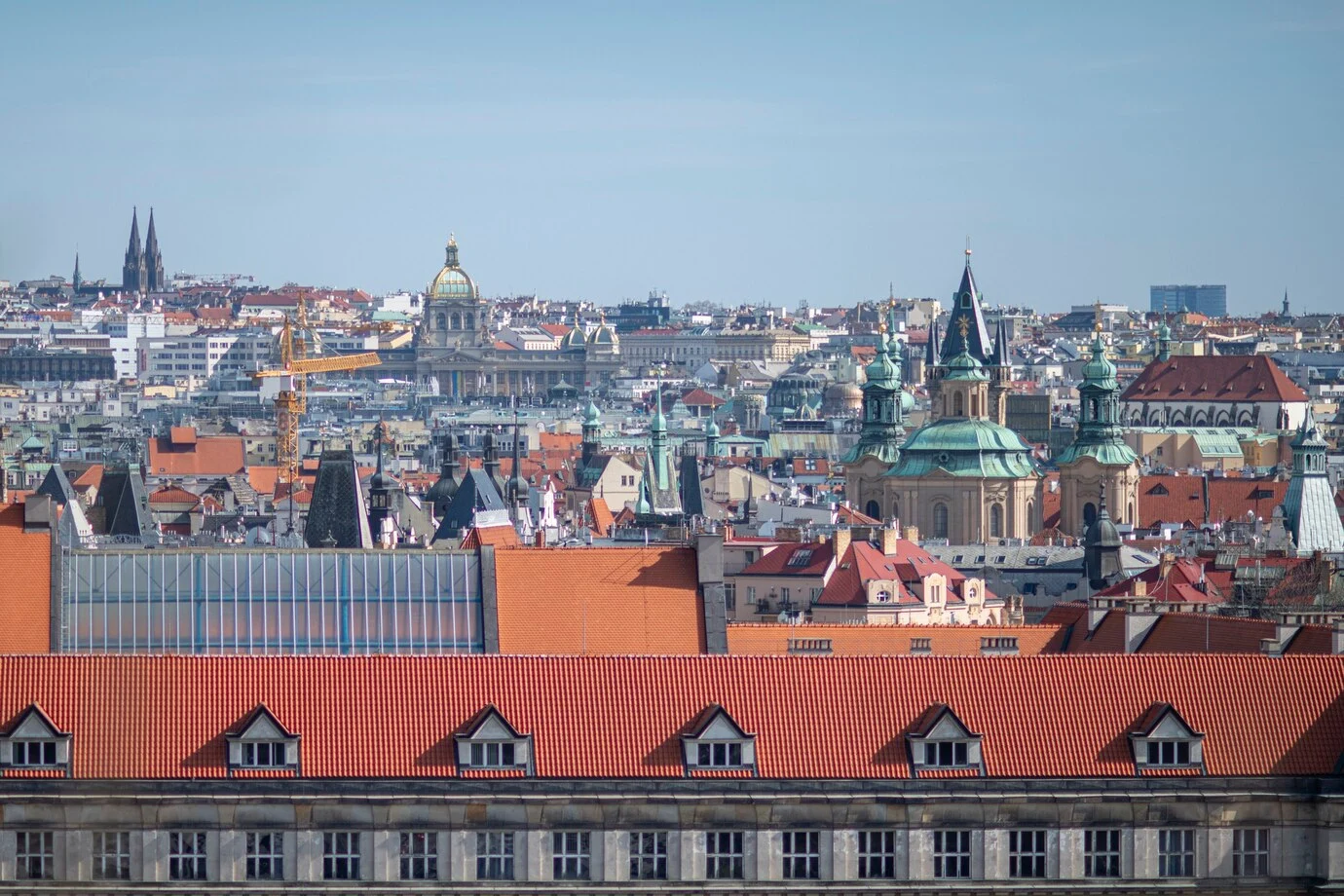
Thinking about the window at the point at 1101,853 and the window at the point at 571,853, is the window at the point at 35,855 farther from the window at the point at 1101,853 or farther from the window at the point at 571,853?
the window at the point at 1101,853

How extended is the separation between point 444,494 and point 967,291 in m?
64.0

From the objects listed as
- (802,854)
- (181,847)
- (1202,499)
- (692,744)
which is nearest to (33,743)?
(181,847)

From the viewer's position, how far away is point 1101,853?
152 ft

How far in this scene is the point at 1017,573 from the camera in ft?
422

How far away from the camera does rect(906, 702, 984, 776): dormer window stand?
46.4m

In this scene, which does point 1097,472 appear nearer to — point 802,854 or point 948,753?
point 948,753

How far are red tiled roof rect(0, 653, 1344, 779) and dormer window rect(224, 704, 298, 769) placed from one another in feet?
0.66

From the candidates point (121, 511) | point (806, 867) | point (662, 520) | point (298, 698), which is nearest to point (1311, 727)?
point (806, 867)

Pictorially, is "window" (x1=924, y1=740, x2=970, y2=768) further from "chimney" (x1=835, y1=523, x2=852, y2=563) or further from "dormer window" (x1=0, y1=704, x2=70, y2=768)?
"chimney" (x1=835, y1=523, x2=852, y2=563)

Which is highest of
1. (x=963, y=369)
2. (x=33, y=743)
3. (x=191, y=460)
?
(x=963, y=369)

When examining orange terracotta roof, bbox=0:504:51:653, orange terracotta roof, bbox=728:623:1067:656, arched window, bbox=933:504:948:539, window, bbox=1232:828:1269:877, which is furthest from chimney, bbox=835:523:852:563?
window, bbox=1232:828:1269:877

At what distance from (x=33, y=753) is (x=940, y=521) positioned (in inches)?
4483

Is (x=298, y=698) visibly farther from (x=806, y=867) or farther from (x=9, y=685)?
(x=806, y=867)

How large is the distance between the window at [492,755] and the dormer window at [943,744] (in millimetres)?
5055
